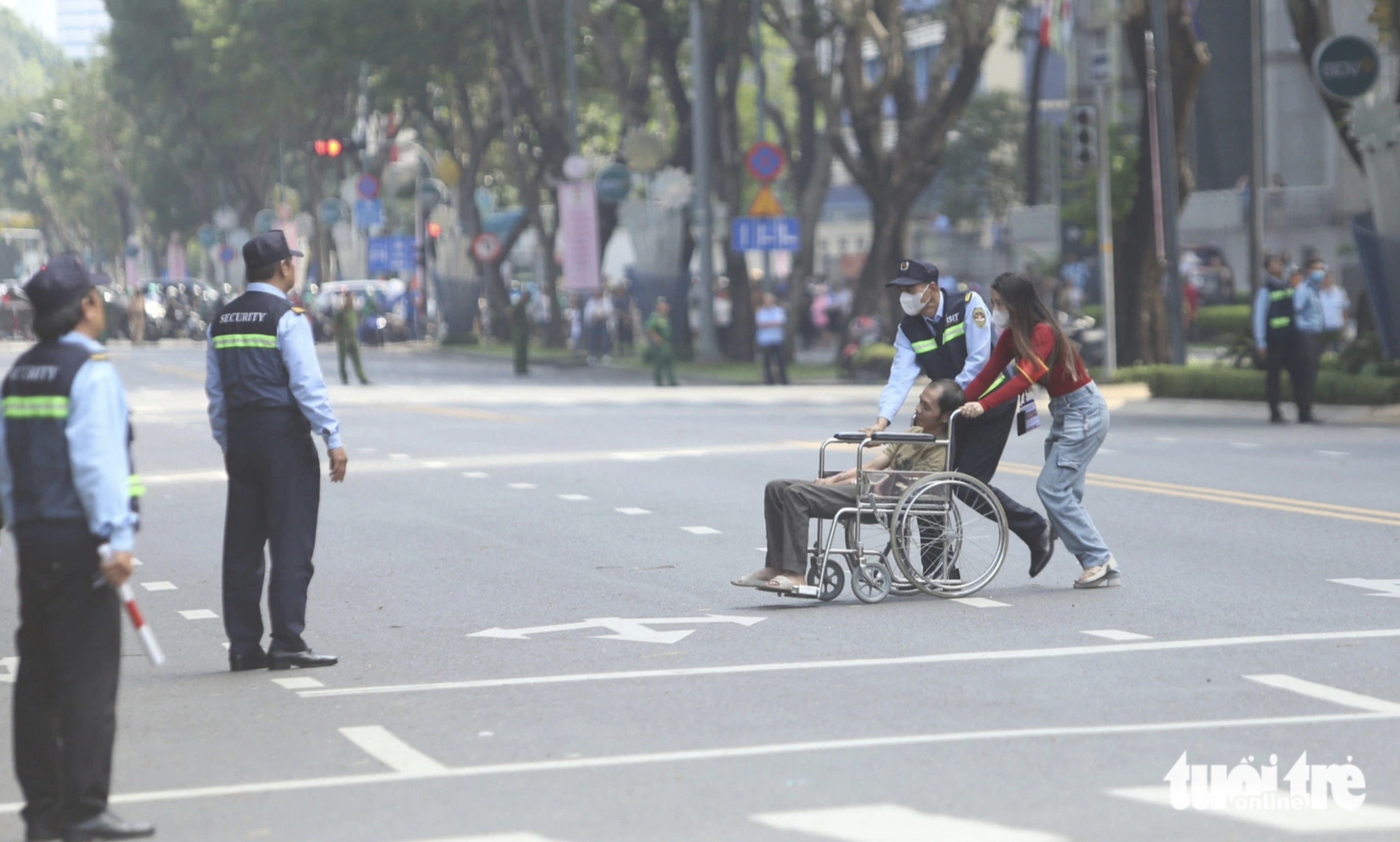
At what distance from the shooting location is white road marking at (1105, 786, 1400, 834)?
6258mm

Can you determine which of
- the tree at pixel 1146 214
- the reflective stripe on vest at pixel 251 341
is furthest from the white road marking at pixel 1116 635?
the tree at pixel 1146 214

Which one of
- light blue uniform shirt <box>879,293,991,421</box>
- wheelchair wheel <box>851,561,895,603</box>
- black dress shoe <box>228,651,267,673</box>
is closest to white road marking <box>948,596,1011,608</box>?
wheelchair wheel <box>851,561,895,603</box>

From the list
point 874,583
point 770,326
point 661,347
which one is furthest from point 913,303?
point 661,347

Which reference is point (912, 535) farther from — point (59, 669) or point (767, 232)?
point (767, 232)

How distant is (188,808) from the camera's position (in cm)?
689

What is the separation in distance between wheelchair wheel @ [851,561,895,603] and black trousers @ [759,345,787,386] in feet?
87.7

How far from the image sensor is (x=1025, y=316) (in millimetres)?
11367

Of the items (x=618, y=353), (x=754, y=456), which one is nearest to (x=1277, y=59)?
(x=618, y=353)

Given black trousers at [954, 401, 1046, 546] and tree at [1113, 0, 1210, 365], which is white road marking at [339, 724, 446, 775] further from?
tree at [1113, 0, 1210, 365]

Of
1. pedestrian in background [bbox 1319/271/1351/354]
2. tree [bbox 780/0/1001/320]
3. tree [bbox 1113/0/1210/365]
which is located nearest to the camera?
tree [bbox 1113/0/1210/365]

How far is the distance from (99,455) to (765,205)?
32534 millimetres

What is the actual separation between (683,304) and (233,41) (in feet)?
84.4

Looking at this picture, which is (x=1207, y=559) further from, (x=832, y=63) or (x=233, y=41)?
(x=233, y=41)

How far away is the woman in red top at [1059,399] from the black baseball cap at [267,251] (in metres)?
3.61
